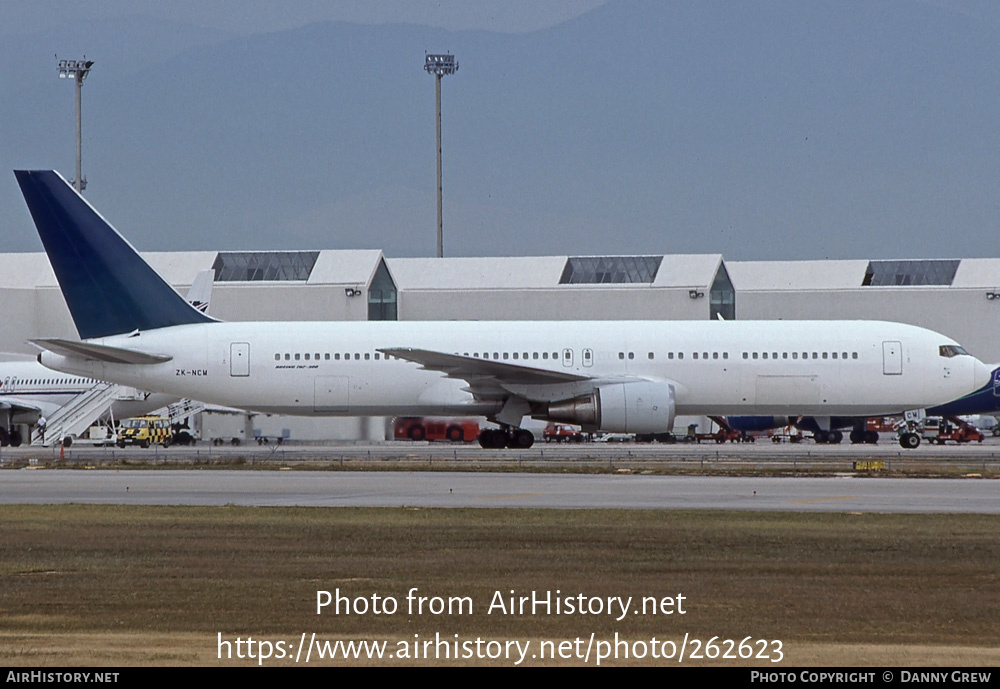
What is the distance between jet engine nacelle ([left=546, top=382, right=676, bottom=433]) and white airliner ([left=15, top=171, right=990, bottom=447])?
4 centimetres

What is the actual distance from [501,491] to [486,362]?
13436mm

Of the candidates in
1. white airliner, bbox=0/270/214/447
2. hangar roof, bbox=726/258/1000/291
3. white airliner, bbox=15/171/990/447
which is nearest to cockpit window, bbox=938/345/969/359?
white airliner, bbox=15/171/990/447

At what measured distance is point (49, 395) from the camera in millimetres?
58938

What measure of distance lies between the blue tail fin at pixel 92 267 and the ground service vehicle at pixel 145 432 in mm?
16682

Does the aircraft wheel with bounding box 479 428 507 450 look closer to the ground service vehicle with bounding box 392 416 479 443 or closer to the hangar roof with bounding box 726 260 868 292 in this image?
the ground service vehicle with bounding box 392 416 479 443

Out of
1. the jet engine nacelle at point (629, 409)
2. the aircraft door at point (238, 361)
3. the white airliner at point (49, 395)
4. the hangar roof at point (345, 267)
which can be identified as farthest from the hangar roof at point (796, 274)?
the aircraft door at point (238, 361)

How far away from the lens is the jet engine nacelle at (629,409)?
1634 inches

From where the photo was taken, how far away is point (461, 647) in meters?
11.5

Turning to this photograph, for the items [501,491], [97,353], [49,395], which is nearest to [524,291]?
[49,395]

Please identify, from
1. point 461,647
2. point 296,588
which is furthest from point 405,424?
point 461,647

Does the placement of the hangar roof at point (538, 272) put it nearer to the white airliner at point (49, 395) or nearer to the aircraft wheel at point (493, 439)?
the white airliner at point (49, 395)

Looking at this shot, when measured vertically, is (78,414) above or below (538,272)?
below

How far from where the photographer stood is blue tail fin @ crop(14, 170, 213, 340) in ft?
135

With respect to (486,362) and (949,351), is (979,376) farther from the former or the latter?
(486,362)
